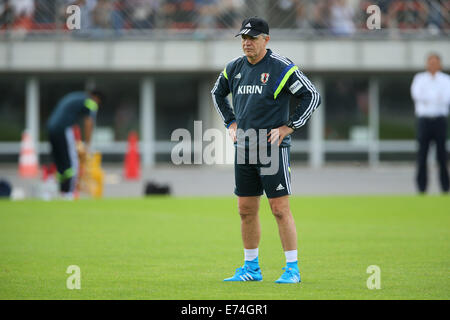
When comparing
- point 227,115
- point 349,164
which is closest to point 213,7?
point 349,164

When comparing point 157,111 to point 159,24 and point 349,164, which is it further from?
point 349,164

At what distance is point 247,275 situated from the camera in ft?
25.2

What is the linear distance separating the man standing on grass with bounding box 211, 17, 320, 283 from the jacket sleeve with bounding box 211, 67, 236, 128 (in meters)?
0.20

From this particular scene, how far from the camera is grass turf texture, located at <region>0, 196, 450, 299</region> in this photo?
23.4 feet

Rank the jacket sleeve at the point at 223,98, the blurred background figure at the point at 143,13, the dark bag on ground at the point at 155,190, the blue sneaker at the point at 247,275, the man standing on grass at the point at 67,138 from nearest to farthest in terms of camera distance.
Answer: the blue sneaker at the point at 247,275 < the jacket sleeve at the point at 223,98 < the man standing on grass at the point at 67,138 < the dark bag on ground at the point at 155,190 < the blurred background figure at the point at 143,13

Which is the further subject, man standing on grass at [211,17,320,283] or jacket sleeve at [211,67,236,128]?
jacket sleeve at [211,67,236,128]

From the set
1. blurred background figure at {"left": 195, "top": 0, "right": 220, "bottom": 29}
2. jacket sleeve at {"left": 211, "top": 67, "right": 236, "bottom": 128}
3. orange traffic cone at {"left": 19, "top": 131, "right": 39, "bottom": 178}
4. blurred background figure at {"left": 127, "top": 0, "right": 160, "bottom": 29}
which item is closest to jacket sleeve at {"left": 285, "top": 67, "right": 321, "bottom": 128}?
jacket sleeve at {"left": 211, "top": 67, "right": 236, "bottom": 128}

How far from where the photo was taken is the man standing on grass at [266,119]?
7555 millimetres

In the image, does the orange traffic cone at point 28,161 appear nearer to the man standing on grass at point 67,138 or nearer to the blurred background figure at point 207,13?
the blurred background figure at point 207,13

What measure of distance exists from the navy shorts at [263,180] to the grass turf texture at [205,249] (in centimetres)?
75

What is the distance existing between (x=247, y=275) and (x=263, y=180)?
0.80 m

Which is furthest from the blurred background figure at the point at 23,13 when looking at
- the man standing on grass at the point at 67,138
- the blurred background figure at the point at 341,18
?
the man standing on grass at the point at 67,138

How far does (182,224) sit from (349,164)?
21.4m

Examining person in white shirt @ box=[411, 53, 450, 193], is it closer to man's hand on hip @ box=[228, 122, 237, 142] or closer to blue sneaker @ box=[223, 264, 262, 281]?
man's hand on hip @ box=[228, 122, 237, 142]
